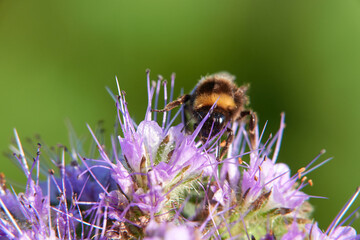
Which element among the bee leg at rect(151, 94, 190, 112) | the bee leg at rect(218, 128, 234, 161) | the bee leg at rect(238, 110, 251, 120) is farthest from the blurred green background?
the bee leg at rect(218, 128, 234, 161)

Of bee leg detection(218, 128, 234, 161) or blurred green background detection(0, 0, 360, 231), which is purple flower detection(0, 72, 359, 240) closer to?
bee leg detection(218, 128, 234, 161)

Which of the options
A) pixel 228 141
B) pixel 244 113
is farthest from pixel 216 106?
pixel 244 113

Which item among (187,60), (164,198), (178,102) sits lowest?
(164,198)

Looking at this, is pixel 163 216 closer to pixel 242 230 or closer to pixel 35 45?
pixel 242 230

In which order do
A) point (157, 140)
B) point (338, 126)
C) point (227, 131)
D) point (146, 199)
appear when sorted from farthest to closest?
point (338, 126) < point (227, 131) < point (157, 140) < point (146, 199)

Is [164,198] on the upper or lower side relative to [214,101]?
lower

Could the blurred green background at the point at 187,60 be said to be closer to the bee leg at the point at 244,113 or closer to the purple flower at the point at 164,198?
the bee leg at the point at 244,113

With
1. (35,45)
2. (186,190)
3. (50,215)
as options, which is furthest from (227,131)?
(35,45)

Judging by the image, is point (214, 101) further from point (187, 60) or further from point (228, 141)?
point (187, 60)
